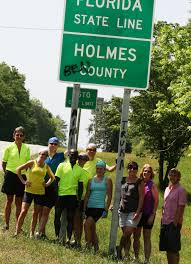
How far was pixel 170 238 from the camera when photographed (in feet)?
32.6

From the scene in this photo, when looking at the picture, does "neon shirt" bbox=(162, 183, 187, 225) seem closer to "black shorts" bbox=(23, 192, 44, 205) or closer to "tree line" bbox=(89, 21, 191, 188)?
"black shorts" bbox=(23, 192, 44, 205)

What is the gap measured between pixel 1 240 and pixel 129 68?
3.46 m

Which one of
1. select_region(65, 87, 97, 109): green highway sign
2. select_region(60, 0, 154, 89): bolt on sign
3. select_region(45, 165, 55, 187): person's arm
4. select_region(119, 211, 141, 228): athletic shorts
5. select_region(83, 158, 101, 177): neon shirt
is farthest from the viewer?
select_region(65, 87, 97, 109): green highway sign

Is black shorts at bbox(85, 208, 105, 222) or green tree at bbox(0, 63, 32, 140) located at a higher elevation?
green tree at bbox(0, 63, 32, 140)

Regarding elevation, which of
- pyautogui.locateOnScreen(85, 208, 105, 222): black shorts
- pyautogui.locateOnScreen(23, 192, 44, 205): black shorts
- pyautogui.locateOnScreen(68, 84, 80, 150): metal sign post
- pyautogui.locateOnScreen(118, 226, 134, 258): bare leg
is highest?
pyautogui.locateOnScreen(68, 84, 80, 150): metal sign post

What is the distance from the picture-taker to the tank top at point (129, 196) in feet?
33.8

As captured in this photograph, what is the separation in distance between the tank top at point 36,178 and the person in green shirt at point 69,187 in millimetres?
385

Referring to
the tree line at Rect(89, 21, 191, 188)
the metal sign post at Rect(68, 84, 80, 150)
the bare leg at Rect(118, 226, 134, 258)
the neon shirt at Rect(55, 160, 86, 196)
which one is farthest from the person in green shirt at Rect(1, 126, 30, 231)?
the tree line at Rect(89, 21, 191, 188)

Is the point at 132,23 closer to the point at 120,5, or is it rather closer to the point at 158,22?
the point at 120,5

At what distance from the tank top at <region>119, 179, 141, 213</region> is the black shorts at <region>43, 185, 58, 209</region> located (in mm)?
1315

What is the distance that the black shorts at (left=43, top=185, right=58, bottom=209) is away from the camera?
10891 mm

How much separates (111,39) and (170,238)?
137 inches

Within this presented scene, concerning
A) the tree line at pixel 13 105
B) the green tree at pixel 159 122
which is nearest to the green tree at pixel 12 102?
the tree line at pixel 13 105

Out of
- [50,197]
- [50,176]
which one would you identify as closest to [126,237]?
[50,197]
